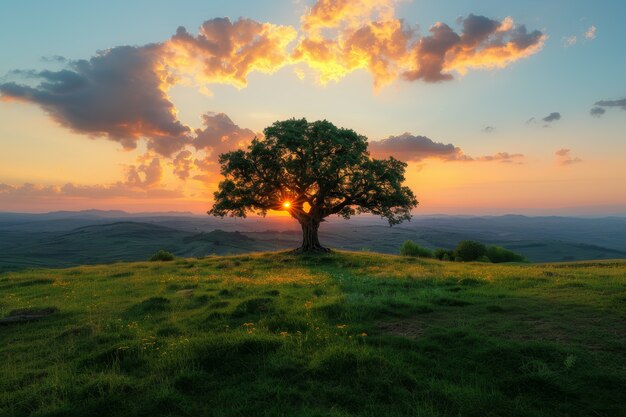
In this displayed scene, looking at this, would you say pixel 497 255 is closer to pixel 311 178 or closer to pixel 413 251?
pixel 413 251

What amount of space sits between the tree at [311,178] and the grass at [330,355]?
21650mm

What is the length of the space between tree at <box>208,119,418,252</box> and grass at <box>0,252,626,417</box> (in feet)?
71.0

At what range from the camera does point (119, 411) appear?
7.00 metres

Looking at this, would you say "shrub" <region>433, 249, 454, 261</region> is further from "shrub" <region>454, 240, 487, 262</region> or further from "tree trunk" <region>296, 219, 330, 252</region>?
"tree trunk" <region>296, 219, 330, 252</region>

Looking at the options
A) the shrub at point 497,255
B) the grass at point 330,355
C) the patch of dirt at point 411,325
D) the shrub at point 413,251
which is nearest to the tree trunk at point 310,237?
the shrub at point 413,251

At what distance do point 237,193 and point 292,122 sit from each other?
34.7 ft

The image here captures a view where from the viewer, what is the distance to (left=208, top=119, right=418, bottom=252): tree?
3684 cm

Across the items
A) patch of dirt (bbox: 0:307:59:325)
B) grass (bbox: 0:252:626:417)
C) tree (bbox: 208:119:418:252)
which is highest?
tree (bbox: 208:119:418:252)

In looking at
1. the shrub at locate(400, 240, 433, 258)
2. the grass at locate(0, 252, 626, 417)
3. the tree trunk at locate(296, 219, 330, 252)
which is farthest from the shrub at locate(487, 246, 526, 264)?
the grass at locate(0, 252, 626, 417)

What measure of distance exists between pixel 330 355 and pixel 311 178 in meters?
29.3

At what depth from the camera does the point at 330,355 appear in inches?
338

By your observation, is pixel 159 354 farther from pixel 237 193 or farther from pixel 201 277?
pixel 237 193

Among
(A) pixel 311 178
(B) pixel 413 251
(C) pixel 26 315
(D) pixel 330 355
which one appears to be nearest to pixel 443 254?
(B) pixel 413 251

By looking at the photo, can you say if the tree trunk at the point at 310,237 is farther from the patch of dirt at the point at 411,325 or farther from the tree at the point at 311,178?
the patch of dirt at the point at 411,325
